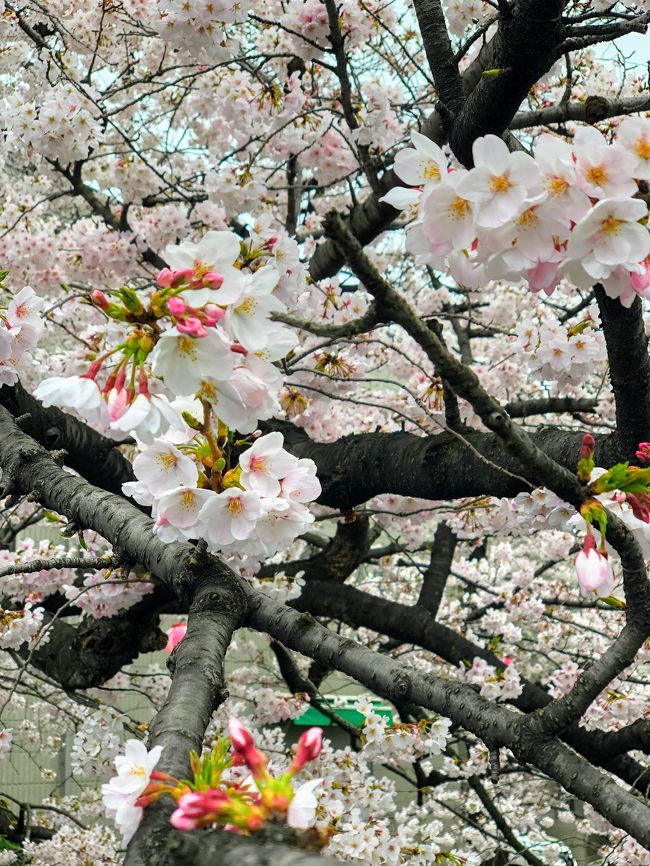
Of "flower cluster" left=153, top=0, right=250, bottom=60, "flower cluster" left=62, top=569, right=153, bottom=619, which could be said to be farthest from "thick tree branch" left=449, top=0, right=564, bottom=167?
"flower cluster" left=62, top=569, right=153, bottom=619

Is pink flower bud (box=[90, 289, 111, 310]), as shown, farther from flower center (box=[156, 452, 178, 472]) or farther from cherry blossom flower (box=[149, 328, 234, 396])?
flower center (box=[156, 452, 178, 472])

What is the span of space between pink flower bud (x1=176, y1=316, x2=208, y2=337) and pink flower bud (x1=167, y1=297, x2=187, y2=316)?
1 cm

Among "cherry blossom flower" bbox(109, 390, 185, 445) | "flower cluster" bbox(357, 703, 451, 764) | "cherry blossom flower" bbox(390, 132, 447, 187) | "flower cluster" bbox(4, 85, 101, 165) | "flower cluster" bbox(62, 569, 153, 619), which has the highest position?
"flower cluster" bbox(4, 85, 101, 165)

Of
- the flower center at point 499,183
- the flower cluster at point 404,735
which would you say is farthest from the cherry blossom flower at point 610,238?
the flower cluster at point 404,735

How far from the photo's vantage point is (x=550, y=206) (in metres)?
1.26

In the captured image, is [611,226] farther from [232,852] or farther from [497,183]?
[232,852]

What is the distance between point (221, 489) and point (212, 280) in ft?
1.66

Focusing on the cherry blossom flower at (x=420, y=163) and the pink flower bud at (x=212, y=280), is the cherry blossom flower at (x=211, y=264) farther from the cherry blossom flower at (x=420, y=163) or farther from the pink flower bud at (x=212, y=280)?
the cherry blossom flower at (x=420, y=163)

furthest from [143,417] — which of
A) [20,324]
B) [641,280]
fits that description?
[20,324]

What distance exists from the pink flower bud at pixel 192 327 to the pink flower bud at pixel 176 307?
1cm

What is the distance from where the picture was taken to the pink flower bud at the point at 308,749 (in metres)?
0.86

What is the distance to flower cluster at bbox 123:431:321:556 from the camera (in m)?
1.50

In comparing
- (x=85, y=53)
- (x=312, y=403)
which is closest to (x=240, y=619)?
(x=312, y=403)

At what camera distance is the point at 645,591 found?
1430 millimetres
